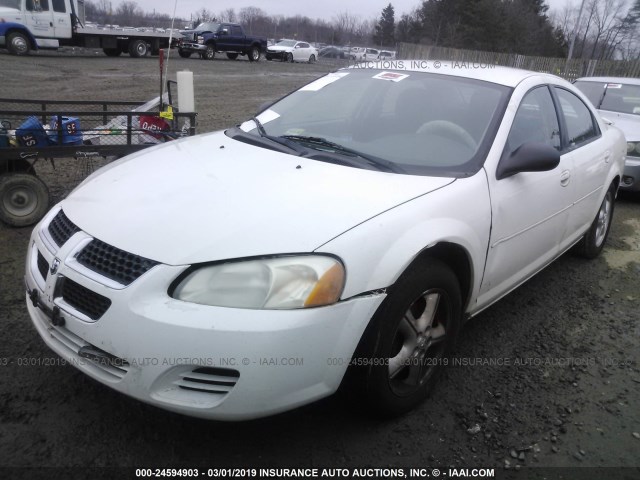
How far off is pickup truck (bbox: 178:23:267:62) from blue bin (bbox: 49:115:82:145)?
22931mm

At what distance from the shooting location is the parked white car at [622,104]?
6.63 metres

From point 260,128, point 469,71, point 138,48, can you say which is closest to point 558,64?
point 138,48

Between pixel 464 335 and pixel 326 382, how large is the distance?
5.19ft

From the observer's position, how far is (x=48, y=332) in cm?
221

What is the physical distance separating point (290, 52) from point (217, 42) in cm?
606

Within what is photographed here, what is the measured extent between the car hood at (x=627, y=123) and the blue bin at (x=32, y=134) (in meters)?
6.60

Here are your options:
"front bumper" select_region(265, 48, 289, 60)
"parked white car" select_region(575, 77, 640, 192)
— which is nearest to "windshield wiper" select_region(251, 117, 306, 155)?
"parked white car" select_region(575, 77, 640, 192)

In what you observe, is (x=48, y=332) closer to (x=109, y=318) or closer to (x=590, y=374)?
(x=109, y=318)

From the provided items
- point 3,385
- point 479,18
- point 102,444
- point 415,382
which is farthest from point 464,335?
point 479,18

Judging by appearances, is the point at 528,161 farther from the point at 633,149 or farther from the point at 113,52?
the point at 113,52

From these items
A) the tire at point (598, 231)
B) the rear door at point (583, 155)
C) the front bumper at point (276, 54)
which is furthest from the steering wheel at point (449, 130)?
the front bumper at point (276, 54)

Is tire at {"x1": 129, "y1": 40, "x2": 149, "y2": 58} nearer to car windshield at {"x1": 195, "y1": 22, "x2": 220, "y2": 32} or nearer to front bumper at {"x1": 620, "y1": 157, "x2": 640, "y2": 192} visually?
A: car windshield at {"x1": 195, "y1": 22, "x2": 220, "y2": 32}

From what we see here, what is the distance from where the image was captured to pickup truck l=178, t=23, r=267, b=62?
26125mm

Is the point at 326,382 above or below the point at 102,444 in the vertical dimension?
above
